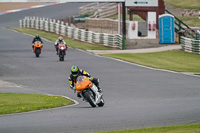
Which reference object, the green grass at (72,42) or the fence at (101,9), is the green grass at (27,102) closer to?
the green grass at (72,42)

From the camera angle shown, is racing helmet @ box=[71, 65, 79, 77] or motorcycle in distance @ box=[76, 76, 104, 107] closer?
motorcycle in distance @ box=[76, 76, 104, 107]

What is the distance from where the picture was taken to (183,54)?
40.7m

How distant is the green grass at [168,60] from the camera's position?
3297cm

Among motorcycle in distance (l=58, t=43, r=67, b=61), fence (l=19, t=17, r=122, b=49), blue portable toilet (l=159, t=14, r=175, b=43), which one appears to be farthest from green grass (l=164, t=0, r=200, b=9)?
motorcycle in distance (l=58, t=43, r=67, b=61)

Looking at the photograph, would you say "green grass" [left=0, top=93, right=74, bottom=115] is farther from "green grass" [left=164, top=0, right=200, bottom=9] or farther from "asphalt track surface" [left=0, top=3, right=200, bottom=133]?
"green grass" [left=164, top=0, right=200, bottom=9]

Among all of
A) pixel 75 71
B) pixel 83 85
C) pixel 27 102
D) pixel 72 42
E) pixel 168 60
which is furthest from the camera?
pixel 72 42

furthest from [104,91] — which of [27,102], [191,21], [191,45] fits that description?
[191,21]

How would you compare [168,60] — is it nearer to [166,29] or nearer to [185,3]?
[166,29]

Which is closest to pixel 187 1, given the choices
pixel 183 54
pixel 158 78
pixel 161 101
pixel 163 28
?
pixel 163 28

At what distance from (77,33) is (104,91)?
29.0 meters

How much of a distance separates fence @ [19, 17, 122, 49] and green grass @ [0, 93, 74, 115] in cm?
2408

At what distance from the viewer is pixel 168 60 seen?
122ft

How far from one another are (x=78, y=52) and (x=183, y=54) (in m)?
7.08

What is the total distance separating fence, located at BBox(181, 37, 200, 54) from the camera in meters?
41.1
